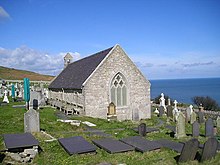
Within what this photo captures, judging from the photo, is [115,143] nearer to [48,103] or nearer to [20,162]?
[20,162]

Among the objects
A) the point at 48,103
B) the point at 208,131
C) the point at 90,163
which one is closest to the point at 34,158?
the point at 90,163

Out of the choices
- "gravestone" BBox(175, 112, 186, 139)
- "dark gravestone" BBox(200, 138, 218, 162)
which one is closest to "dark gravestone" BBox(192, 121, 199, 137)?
"gravestone" BBox(175, 112, 186, 139)

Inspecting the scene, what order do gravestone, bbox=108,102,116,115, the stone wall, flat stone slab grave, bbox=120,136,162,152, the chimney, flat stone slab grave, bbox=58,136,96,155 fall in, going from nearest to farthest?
flat stone slab grave, bbox=58,136,96,155
flat stone slab grave, bbox=120,136,162,152
the stone wall
gravestone, bbox=108,102,116,115
the chimney

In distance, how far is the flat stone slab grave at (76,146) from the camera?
942 cm

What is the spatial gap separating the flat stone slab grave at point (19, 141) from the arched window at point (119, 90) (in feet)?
42.8

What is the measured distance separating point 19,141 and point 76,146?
2317 millimetres

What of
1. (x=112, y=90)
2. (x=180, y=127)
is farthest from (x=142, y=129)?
(x=112, y=90)

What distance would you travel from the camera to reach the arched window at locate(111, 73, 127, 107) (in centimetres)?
2265

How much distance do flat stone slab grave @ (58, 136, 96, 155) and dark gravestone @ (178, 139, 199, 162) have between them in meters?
3.54

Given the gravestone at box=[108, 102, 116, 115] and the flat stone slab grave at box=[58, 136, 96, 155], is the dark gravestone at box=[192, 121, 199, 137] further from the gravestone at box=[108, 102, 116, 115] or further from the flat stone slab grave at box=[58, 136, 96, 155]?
the gravestone at box=[108, 102, 116, 115]

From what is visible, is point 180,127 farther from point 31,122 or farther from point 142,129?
point 31,122

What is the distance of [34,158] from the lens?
920cm

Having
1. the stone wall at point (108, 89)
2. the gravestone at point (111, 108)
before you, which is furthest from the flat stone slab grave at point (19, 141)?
the gravestone at point (111, 108)

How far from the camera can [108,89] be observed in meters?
22.1
